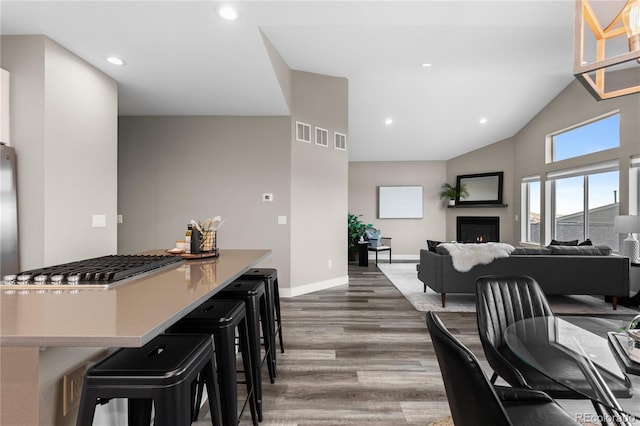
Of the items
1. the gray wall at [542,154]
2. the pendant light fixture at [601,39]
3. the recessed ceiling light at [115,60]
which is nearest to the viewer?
the pendant light fixture at [601,39]

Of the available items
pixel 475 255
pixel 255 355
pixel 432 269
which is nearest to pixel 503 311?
pixel 255 355

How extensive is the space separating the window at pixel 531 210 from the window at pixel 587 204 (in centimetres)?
58

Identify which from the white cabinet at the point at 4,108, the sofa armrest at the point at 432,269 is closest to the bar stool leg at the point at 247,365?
the white cabinet at the point at 4,108

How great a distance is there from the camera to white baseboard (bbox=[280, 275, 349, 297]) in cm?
480

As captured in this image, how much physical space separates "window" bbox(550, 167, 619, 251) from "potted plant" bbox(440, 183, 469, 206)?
2.35 meters

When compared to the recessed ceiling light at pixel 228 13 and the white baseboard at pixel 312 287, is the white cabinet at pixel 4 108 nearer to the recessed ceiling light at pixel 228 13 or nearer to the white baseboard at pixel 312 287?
the recessed ceiling light at pixel 228 13

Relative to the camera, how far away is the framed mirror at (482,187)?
8469mm

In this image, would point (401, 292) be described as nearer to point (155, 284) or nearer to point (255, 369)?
point (255, 369)

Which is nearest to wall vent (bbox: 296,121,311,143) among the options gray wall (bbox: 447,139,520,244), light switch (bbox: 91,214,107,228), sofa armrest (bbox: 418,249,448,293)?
sofa armrest (bbox: 418,249,448,293)

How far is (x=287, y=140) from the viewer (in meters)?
4.79

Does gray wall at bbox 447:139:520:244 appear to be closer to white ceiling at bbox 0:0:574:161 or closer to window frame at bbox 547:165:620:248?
window frame at bbox 547:165:620:248

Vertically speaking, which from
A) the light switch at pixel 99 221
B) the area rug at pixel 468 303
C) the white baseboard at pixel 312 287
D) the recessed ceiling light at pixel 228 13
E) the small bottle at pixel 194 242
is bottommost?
the area rug at pixel 468 303

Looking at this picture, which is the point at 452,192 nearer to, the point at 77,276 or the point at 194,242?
the point at 194,242

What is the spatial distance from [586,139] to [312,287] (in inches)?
217
